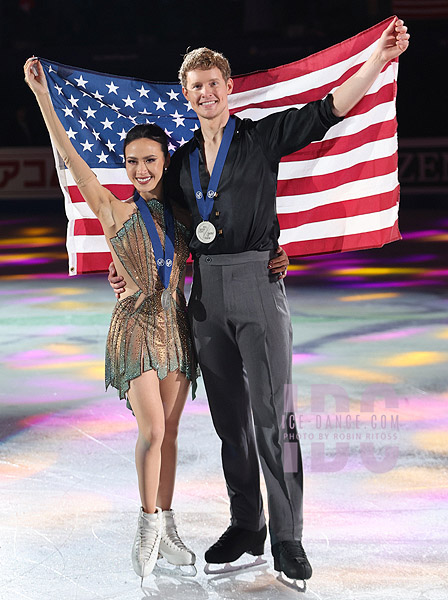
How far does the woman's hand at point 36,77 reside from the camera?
3861mm

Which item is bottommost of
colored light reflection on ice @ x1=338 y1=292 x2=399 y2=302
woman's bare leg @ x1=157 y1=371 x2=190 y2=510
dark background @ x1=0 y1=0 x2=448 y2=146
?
colored light reflection on ice @ x1=338 y1=292 x2=399 y2=302

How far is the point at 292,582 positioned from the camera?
12.2 ft

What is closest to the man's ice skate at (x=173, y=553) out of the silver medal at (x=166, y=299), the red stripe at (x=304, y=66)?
the silver medal at (x=166, y=299)

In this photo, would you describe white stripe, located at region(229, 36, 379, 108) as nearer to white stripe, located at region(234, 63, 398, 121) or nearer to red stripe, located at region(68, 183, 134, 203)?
white stripe, located at region(234, 63, 398, 121)

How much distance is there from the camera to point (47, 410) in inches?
240

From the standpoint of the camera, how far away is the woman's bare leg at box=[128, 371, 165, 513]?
3.72 meters

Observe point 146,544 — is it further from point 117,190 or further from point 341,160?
point 341,160

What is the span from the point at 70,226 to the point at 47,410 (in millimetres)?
1977

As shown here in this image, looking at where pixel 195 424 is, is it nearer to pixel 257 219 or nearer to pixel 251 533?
pixel 251 533

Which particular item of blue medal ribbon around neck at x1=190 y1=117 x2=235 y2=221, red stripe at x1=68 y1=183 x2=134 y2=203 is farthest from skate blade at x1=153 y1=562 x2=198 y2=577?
red stripe at x1=68 y1=183 x2=134 y2=203

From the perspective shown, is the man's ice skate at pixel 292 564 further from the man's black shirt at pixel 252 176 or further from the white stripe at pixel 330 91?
the white stripe at pixel 330 91

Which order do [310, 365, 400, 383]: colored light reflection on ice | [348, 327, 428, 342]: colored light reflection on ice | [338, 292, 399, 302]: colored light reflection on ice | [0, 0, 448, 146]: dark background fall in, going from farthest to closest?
[0, 0, 448, 146]: dark background → [338, 292, 399, 302]: colored light reflection on ice → [348, 327, 428, 342]: colored light reflection on ice → [310, 365, 400, 383]: colored light reflection on ice

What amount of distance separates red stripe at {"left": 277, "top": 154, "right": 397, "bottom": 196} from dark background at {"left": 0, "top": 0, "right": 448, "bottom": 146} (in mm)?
13012

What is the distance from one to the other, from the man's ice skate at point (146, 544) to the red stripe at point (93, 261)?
48.6 inches
